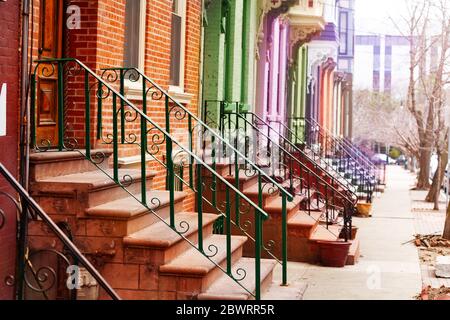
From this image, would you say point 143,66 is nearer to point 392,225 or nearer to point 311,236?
point 311,236

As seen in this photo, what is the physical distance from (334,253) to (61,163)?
4.98 m

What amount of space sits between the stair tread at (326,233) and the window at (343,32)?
32.2m

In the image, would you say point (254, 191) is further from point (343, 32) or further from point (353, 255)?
point (343, 32)

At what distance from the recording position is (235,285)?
7.82 m

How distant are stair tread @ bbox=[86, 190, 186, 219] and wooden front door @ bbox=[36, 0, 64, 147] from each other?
97 centimetres

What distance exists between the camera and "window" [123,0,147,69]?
1004 centimetres

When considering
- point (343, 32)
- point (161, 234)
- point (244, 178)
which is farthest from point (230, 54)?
point (343, 32)

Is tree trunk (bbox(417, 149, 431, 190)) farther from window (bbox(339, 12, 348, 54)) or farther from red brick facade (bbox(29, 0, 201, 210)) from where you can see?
red brick facade (bbox(29, 0, 201, 210))

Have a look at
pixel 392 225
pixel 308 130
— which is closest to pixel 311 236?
pixel 392 225

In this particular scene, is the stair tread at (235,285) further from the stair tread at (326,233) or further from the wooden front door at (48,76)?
the stair tread at (326,233)

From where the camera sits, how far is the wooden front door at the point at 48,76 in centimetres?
834

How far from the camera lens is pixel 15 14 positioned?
729 cm

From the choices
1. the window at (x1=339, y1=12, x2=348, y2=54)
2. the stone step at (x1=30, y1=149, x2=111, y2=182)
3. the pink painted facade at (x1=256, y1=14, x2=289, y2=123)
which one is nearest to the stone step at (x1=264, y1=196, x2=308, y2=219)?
the stone step at (x1=30, y1=149, x2=111, y2=182)

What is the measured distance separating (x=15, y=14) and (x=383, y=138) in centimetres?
5788
